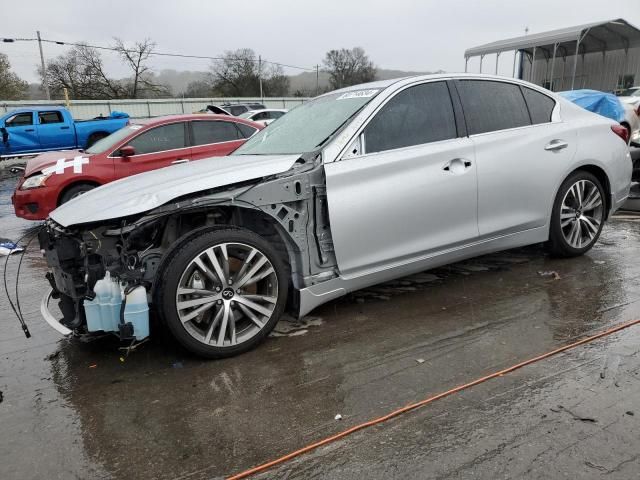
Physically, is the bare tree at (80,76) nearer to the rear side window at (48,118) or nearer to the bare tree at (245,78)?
the bare tree at (245,78)

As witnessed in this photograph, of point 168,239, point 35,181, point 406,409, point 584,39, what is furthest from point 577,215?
point 584,39

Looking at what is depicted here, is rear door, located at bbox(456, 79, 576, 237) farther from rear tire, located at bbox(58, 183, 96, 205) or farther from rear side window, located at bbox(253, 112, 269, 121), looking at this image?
rear side window, located at bbox(253, 112, 269, 121)

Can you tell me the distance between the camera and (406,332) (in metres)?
3.42

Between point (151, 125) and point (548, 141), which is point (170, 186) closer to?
point (548, 141)

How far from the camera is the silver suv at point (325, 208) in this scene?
2.95 metres

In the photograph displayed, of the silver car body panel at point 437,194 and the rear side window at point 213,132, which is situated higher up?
the rear side window at point 213,132

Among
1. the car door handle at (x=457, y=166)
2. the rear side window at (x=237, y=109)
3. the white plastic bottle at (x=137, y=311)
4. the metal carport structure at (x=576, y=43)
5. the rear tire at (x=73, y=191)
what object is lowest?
the white plastic bottle at (x=137, y=311)

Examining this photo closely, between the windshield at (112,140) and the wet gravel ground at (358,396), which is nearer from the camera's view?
the wet gravel ground at (358,396)

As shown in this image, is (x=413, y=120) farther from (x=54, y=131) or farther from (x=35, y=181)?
(x=54, y=131)

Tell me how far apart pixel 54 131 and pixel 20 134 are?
982mm

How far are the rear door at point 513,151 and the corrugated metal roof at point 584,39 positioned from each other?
21939 mm

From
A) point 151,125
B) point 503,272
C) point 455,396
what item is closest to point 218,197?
point 455,396

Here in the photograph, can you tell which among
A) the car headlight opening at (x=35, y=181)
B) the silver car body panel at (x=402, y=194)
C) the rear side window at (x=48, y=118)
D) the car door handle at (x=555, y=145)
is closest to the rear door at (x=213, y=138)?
the car headlight opening at (x=35, y=181)

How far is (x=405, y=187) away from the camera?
11.4 ft
